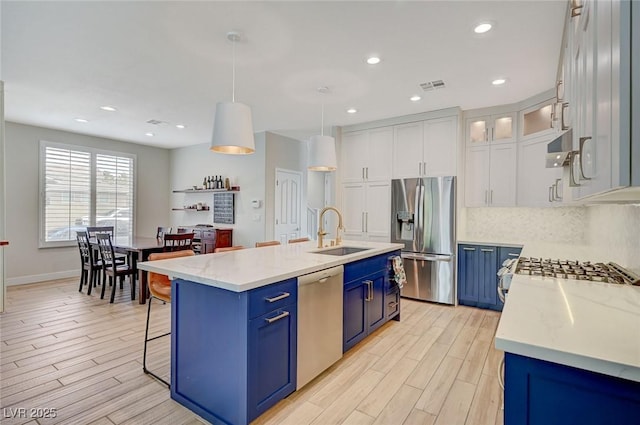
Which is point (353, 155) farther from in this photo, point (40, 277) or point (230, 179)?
point (40, 277)

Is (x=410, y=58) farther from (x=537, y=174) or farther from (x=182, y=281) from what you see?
(x=182, y=281)

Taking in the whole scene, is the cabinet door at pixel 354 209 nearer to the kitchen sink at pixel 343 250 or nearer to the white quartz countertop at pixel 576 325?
the kitchen sink at pixel 343 250

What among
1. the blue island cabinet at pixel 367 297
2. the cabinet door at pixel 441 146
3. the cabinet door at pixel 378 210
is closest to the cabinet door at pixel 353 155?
the cabinet door at pixel 378 210

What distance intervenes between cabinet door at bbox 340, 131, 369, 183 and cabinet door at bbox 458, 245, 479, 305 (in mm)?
1884

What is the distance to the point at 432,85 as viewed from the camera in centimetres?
356

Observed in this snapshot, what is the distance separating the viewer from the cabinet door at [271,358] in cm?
177

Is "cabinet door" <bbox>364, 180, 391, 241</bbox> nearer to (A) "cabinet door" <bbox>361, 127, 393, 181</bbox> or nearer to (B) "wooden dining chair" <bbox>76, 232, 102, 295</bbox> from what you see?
(A) "cabinet door" <bbox>361, 127, 393, 181</bbox>

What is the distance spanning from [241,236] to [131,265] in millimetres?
2188

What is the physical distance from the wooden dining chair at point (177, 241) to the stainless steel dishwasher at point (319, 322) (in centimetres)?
289

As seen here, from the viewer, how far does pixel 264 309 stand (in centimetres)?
183

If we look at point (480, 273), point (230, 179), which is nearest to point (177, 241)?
point (230, 179)

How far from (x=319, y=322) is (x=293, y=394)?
506mm

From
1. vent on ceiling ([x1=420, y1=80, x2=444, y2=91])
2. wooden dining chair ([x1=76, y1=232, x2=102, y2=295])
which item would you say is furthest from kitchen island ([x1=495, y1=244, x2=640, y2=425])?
wooden dining chair ([x1=76, y1=232, x2=102, y2=295])

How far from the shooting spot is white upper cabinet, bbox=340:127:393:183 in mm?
4906
